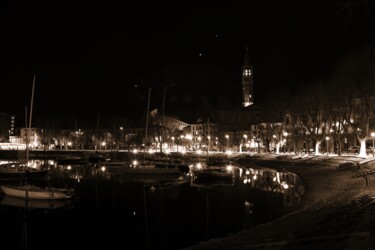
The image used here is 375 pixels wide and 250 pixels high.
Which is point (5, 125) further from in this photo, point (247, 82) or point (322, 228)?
point (322, 228)

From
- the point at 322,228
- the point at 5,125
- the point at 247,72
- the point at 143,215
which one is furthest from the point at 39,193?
the point at 5,125

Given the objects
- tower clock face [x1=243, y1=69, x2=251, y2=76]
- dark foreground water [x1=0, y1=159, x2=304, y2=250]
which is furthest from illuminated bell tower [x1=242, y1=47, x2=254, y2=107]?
dark foreground water [x1=0, y1=159, x2=304, y2=250]

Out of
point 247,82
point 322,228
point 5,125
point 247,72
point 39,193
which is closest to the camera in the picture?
point 322,228

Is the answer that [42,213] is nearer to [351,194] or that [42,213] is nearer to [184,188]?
[184,188]

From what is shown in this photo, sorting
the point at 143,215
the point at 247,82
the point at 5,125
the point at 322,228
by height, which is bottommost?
the point at 143,215

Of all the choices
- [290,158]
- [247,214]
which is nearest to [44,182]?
[247,214]

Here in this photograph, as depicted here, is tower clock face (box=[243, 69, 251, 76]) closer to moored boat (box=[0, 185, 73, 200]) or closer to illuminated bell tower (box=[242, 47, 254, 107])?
Answer: illuminated bell tower (box=[242, 47, 254, 107])

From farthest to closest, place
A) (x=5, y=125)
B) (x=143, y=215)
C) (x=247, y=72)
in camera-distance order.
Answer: (x=5, y=125)
(x=247, y=72)
(x=143, y=215)

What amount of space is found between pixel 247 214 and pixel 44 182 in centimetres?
2922

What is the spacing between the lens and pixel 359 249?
1327 cm

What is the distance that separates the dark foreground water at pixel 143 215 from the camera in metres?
21.5

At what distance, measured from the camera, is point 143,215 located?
27.6 meters

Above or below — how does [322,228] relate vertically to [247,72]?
below

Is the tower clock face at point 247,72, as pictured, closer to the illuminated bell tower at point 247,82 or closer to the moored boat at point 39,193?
the illuminated bell tower at point 247,82
